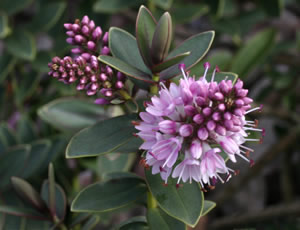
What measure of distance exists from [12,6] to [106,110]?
33.0 inches

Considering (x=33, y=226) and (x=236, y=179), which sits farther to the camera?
(x=236, y=179)

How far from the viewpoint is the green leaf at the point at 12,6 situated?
212 cm

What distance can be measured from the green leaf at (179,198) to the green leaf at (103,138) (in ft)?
0.46

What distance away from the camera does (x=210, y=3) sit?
2.26m

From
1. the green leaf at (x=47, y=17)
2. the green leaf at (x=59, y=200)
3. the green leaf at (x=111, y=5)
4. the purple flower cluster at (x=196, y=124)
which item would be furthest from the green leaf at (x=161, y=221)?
the green leaf at (x=47, y=17)

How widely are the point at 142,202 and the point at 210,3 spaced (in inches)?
53.2

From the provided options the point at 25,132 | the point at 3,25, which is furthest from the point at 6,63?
the point at 25,132

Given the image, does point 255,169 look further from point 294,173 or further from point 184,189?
point 184,189

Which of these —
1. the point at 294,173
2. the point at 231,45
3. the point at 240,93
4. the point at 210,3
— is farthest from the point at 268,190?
the point at 240,93

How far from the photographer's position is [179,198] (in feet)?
3.56

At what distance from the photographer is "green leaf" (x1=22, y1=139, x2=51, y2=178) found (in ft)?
5.67

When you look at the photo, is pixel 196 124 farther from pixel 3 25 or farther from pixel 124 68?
pixel 3 25

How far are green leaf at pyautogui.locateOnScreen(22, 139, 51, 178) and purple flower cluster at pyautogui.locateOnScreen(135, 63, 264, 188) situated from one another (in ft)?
2.90

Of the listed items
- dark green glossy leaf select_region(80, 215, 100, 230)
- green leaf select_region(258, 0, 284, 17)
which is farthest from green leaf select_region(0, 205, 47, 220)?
green leaf select_region(258, 0, 284, 17)
